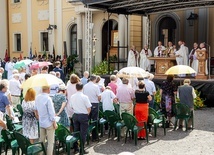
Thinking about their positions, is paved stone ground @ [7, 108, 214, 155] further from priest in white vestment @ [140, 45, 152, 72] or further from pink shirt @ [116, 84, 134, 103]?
priest in white vestment @ [140, 45, 152, 72]

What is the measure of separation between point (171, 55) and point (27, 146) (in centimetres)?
1153

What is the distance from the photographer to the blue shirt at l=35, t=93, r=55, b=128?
659 centimetres

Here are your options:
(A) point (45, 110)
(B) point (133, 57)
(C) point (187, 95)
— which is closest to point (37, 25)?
(B) point (133, 57)

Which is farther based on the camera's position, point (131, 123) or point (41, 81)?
point (131, 123)

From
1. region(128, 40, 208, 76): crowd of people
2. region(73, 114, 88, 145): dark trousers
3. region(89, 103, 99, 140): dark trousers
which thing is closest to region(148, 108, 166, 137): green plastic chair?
region(89, 103, 99, 140): dark trousers

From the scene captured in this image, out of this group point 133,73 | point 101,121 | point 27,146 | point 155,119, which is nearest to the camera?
point 27,146

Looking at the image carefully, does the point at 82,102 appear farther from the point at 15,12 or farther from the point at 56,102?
the point at 15,12

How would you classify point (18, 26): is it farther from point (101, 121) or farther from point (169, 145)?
point (169, 145)

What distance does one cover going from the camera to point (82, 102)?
291 inches

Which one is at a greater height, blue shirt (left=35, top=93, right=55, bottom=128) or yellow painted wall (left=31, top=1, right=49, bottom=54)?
yellow painted wall (left=31, top=1, right=49, bottom=54)

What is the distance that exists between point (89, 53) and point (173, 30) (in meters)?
5.59

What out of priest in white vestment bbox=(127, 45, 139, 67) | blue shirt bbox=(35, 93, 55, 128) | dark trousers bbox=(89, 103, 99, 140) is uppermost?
priest in white vestment bbox=(127, 45, 139, 67)

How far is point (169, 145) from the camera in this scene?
330 inches

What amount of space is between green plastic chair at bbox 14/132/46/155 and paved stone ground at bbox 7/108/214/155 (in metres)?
1.58
